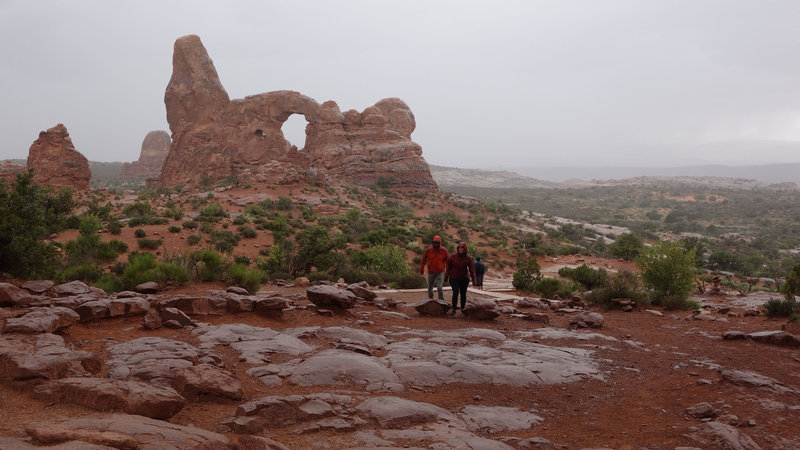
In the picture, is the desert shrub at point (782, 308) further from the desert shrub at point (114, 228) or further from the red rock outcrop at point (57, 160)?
the red rock outcrop at point (57, 160)

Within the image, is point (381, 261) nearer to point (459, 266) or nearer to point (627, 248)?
point (459, 266)

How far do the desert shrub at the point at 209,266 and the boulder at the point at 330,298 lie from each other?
347cm

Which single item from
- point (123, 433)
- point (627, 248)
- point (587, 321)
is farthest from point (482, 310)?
point (627, 248)

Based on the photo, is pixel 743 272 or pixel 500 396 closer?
pixel 500 396

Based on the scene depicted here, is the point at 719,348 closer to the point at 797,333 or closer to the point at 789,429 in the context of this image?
the point at 797,333

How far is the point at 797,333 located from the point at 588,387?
6.32m

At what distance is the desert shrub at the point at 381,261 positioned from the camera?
18.5 metres

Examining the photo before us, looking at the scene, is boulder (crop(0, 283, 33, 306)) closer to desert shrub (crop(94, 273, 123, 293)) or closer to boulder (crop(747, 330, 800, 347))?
desert shrub (crop(94, 273, 123, 293))

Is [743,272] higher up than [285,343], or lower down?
lower down

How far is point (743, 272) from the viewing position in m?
28.5

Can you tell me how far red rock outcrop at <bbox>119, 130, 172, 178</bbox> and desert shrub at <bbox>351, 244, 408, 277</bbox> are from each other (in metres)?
72.8

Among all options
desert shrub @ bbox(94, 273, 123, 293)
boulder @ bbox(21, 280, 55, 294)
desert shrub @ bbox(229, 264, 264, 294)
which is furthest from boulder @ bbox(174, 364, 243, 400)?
desert shrub @ bbox(229, 264, 264, 294)

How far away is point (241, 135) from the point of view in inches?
1905

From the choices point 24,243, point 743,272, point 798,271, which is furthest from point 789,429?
point 743,272
